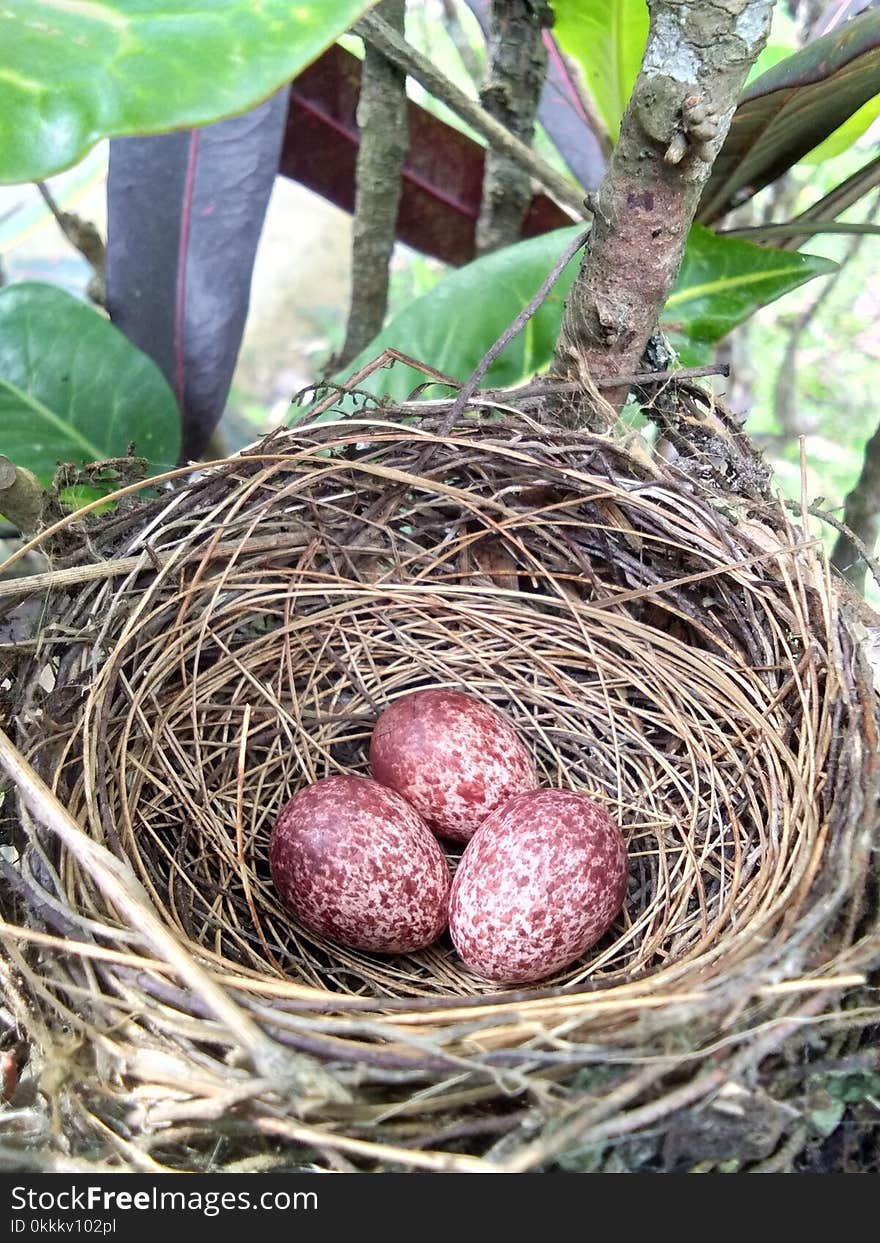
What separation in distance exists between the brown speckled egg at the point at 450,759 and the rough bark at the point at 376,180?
0.72m

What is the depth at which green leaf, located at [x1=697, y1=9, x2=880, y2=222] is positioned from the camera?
94 cm

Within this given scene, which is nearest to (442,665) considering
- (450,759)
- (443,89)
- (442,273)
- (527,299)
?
(450,759)

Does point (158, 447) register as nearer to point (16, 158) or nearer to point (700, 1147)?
point (16, 158)

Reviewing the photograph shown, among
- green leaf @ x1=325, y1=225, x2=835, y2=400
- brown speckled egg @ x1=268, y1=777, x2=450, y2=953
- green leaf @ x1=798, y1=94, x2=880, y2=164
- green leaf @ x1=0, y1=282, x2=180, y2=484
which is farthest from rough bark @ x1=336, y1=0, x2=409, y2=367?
brown speckled egg @ x1=268, y1=777, x2=450, y2=953

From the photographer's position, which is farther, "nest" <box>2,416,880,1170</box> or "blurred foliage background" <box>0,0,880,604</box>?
"blurred foliage background" <box>0,0,880,604</box>

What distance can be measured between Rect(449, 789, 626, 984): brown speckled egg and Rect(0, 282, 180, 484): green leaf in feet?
2.34

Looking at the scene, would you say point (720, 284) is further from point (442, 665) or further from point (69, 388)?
point (69, 388)

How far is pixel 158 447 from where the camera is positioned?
131cm

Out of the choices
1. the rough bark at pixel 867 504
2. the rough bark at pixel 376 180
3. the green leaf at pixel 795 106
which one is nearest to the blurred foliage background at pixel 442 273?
the rough bark at pixel 376 180

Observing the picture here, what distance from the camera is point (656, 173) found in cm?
85

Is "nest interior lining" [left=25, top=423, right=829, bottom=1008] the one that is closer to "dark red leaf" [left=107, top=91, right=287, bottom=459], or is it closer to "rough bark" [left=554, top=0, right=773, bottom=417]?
"rough bark" [left=554, top=0, right=773, bottom=417]

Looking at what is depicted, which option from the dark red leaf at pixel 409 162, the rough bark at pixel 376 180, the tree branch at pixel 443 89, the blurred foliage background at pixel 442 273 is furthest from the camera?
the blurred foliage background at pixel 442 273

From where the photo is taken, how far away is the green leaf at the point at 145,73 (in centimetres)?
54

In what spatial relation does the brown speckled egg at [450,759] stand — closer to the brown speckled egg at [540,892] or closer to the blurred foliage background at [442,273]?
the brown speckled egg at [540,892]
